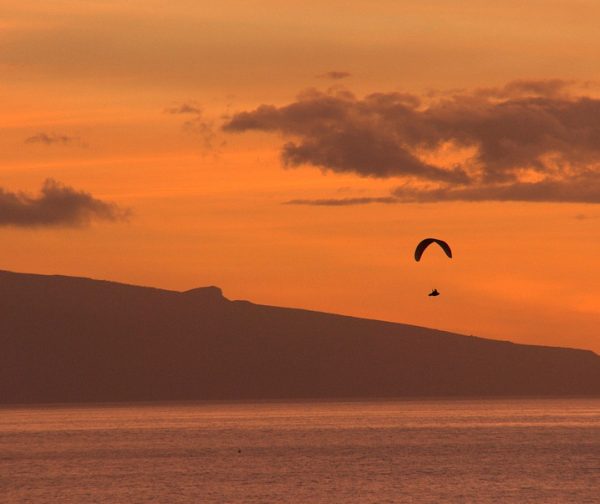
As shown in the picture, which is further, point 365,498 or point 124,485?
point 124,485

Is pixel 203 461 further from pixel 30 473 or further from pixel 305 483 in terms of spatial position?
pixel 305 483

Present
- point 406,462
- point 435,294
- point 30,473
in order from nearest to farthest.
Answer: point 435,294 < point 30,473 < point 406,462

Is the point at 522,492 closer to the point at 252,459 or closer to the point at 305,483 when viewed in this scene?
the point at 305,483

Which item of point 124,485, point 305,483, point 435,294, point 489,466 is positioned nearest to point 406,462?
point 489,466

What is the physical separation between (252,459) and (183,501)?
6062 cm

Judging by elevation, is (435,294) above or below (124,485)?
above

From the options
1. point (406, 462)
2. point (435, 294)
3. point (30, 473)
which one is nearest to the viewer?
point (435, 294)

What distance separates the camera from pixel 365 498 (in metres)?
127

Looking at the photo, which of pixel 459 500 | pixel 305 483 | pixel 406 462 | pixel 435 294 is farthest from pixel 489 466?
pixel 435 294

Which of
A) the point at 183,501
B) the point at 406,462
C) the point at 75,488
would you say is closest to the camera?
the point at 183,501

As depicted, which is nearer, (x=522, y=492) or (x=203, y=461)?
(x=522, y=492)

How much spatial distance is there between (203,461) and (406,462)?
24.1 m

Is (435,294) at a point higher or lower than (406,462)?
higher

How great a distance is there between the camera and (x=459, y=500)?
125562mm
